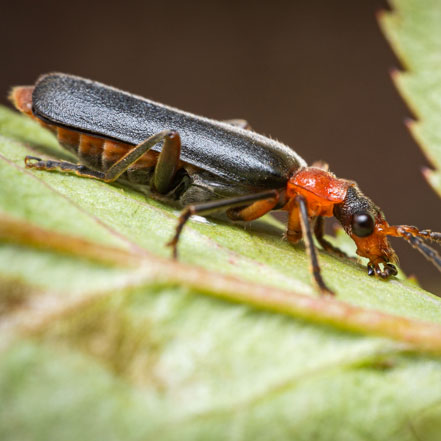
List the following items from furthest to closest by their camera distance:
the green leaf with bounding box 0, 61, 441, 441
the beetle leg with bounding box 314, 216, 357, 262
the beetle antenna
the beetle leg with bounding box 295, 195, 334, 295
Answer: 1. the beetle leg with bounding box 314, 216, 357, 262
2. the beetle antenna
3. the beetle leg with bounding box 295, 195, 334, 295
4. the green leaf with bounding box 0, 61, 441, 441

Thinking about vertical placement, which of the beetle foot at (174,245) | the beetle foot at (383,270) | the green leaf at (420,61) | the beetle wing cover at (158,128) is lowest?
the beetle foot at (383,270)

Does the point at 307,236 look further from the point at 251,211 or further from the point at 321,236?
the point at 321,236

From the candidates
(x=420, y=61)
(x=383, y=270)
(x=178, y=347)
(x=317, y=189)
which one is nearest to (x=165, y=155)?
(x=317, y=189)

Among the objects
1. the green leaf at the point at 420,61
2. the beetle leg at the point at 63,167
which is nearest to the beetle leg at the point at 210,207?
the beetle leg at the point at 63,167

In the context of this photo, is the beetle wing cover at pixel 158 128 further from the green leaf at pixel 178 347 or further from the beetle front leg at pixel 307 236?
the green leaf at pixel 178 347

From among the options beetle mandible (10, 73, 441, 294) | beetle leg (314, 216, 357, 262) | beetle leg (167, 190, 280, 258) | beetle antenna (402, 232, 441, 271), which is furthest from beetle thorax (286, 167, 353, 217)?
beetle antenna (402, 232, 441, 271)

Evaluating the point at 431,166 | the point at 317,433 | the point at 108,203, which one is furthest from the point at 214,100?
the point at 317,433

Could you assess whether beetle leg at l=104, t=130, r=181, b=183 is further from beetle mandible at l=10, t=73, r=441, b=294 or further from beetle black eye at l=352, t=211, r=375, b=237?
beetle black eye at l=352, t=211, r=375, b=237

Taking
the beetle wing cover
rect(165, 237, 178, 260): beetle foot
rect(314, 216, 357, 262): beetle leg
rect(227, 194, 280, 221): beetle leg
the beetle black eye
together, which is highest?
the beetle wing cover
